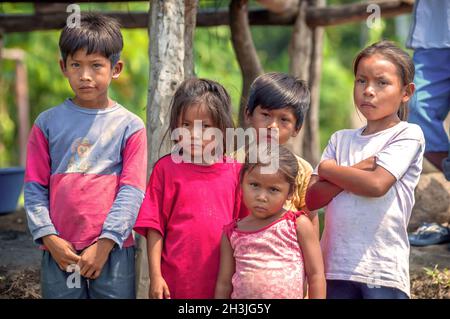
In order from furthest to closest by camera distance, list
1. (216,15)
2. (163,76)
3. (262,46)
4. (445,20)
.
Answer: (262,46) < (216,15) < (445,20) < (163,76)

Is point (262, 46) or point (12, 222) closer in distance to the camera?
point (12, 222)

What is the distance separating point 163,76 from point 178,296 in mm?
1306

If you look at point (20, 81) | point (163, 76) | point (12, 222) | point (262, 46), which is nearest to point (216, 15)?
point (12, 222)

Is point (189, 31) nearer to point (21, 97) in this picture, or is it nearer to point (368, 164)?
point (368, 164)

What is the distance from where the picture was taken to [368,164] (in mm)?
2928

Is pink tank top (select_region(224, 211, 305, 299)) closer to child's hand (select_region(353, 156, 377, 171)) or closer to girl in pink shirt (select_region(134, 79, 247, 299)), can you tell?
girl in pink shirt (select_region(134, 79, 247, 299))

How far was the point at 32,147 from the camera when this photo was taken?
3121 millimetres

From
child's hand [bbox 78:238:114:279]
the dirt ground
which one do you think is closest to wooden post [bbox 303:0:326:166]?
the dirt ground

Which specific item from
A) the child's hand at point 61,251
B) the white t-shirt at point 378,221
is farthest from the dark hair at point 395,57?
the child's hand at point 61,251

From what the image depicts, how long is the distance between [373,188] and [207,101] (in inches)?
27.3

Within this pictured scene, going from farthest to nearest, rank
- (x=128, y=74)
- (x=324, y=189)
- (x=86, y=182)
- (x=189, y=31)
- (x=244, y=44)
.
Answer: (x=128, y=74) → (x=244, y=44) → (x=189, y=31) → (x=86, y=182) → (x=324, y=189)

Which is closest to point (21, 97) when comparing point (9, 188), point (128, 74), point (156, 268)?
point (128, 74)
